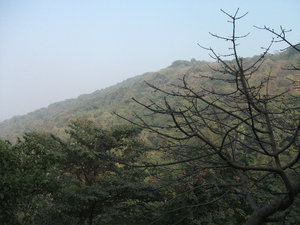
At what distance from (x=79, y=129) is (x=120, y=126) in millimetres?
1452

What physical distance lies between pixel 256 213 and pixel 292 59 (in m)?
43.3

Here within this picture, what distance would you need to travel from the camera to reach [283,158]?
13.8m

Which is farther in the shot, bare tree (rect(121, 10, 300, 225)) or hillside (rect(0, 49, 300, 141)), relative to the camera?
hillside (rect(0, 49, 300, 141))

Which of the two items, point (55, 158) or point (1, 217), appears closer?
point (1, 217)

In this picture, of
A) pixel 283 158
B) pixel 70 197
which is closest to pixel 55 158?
pixel 70 197

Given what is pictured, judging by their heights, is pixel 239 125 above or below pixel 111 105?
above

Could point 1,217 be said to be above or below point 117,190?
above

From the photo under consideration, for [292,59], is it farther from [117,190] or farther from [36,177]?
[36,177]

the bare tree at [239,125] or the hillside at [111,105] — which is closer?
the bare tree at [239,125]

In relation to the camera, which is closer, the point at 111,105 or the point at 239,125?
the point at 239,125

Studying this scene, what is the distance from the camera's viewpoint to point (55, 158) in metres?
4.06

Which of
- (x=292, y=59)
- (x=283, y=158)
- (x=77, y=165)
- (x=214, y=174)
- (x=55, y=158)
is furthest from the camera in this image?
(x=292, y=59)

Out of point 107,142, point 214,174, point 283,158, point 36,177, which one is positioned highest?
point 36,177

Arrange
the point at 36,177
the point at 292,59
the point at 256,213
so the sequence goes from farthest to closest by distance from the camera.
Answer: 1. the point at 292,59
2. the point at 36,177
3. the point at 256,213
